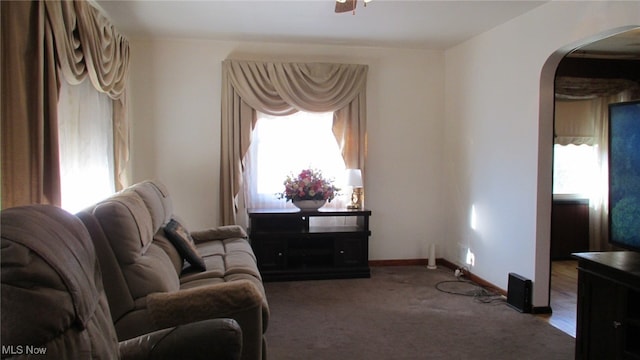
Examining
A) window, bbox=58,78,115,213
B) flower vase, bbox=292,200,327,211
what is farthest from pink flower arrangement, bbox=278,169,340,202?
window, bbox=58,78,115,213

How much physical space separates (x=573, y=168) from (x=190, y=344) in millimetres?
5639

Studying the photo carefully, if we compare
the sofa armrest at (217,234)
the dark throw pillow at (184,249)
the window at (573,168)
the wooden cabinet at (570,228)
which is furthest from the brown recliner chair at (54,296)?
the window at (573,168)

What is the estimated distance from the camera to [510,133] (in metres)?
4.08

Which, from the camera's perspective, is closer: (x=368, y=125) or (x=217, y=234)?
(x=217, y=234)

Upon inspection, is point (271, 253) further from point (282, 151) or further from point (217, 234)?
point (282, 151)

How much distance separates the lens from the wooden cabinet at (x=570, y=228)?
18.7 ft

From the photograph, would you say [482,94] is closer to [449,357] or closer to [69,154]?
[449,357]

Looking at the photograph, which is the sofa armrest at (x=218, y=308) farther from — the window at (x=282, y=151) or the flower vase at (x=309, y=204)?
the window at (x=282, y=151)

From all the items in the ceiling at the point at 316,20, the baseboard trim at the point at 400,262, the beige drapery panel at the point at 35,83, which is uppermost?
the ceiling at the point at 316,20

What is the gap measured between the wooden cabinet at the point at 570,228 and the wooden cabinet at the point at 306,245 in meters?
2.60

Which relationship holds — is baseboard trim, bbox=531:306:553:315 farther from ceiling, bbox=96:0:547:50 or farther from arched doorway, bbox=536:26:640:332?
ceiling, bbox=96:0:547:50

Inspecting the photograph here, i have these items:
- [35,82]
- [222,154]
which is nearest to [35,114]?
[35,82]

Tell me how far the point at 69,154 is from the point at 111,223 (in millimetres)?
1304

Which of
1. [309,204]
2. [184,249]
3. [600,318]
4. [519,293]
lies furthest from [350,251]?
[600,318]
